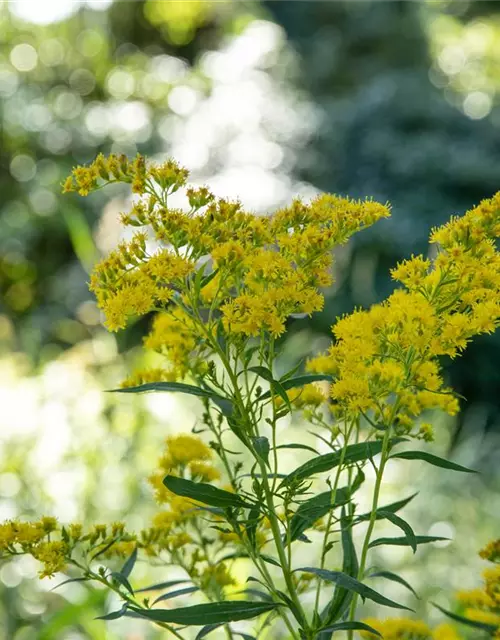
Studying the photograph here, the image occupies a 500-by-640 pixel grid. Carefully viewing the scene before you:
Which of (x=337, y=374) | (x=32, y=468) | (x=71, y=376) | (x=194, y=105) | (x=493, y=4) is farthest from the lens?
(x=493, y=4)

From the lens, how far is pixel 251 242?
4.06 ft

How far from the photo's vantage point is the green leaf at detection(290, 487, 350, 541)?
3.86ft

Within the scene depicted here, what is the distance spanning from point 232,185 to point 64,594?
5.22 m

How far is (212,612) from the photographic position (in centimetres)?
115

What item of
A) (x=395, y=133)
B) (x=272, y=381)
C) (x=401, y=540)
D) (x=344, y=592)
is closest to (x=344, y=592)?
(x=344, y=592)

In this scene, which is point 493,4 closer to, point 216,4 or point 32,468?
point 216,4

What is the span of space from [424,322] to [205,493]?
0.35 metres

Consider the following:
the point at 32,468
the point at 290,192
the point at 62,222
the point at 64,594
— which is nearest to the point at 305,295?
the point at 64,594

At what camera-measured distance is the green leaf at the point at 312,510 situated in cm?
118

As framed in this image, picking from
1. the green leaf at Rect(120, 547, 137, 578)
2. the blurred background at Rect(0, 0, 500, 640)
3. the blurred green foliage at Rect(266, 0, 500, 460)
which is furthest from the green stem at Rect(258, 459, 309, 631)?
the blurred green foliage at Rect(266, 0, 500, 460)

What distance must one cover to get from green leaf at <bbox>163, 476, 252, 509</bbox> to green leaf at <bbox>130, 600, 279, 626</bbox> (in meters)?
0.13

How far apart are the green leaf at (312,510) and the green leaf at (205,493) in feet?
0.28

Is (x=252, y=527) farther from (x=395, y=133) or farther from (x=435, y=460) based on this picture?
(x=395, y=133)

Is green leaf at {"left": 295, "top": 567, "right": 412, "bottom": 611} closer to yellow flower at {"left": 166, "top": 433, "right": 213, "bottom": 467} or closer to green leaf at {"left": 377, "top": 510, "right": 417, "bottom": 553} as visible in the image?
green leaf at {"left": 377, "top": 510, "right": 417, "bottom": 553}
